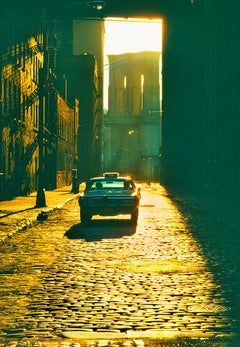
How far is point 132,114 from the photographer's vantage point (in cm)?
17500

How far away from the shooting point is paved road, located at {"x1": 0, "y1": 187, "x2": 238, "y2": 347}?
6.99 m

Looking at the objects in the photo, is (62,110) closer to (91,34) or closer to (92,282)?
(92,282)

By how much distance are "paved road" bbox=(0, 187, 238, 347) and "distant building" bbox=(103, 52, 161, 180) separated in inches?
5516

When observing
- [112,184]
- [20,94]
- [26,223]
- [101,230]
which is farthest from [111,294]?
[20,94]

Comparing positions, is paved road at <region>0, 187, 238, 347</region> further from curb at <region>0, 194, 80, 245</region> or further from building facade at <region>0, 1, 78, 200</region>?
building facade at <region>0, 1, 78, 200</region>

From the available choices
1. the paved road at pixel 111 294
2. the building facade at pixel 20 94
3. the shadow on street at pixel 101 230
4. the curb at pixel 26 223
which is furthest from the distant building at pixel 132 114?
the paved road at pixel 111 294

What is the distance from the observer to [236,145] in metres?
38.8

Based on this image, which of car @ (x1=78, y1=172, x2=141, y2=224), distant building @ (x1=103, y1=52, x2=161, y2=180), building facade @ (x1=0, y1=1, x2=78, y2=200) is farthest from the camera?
distant building @ (x1=103, y1=52, x2=161, y2=180)

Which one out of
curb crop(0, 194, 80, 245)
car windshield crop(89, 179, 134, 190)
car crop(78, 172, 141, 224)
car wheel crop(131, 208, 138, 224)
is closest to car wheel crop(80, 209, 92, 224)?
car crop(78, 172, 141, 224)

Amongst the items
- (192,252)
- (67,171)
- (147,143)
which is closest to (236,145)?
(192,252)

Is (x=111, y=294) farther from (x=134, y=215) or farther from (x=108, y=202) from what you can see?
(x=134, y=215)

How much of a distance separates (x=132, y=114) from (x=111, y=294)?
545 feet

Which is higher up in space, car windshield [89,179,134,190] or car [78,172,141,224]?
car windshield [89,179,134,190]

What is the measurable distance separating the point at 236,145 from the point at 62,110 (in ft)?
111
